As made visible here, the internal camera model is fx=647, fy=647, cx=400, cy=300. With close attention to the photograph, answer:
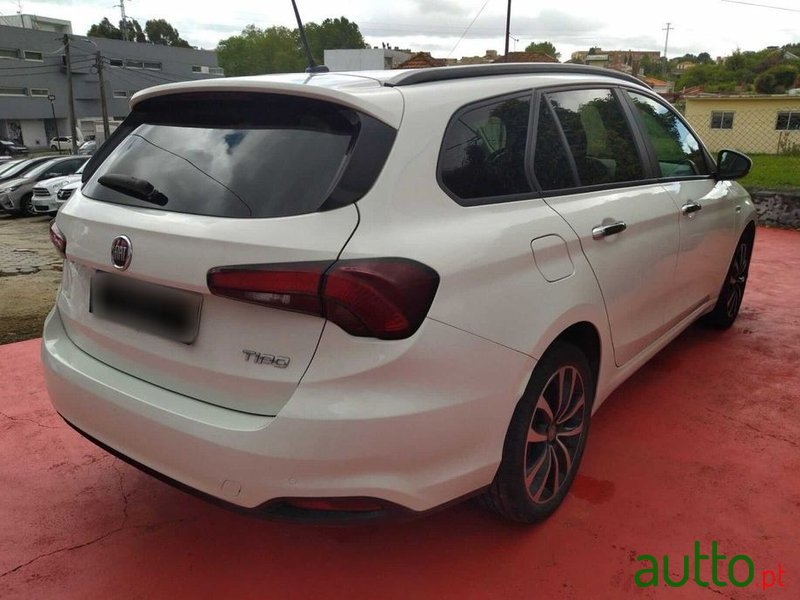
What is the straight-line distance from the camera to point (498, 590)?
2215 millimetres

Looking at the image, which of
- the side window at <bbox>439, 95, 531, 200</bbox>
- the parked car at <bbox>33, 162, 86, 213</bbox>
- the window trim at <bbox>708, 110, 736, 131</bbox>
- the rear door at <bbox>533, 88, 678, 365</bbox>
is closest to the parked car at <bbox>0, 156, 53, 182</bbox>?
→ the parked car at <bbox>33, 162, 86, 213</bbox>

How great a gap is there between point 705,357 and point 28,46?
Answer: 57.2 m

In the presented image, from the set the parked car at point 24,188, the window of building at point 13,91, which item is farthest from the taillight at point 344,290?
the window of building at point 13,91

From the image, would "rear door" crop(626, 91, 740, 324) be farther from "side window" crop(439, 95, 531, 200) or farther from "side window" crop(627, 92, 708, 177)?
"side window" crop(439, 95, 531, 200)

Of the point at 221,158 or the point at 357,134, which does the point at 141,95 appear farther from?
the point at 357,134

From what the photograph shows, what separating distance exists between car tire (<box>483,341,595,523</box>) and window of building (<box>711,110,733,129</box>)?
33.9 m

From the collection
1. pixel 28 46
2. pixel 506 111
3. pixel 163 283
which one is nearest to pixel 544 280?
pixel 506 111

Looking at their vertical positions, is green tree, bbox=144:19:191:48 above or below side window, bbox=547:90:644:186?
above

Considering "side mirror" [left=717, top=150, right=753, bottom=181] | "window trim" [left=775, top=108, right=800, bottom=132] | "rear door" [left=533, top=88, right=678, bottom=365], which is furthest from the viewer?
"window trim" [left=775, top=108, right=800, bottom=132]

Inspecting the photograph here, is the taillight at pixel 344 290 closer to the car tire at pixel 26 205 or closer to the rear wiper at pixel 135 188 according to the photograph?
the rear wiper at pixel 135 188

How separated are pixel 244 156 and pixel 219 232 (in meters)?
0.30

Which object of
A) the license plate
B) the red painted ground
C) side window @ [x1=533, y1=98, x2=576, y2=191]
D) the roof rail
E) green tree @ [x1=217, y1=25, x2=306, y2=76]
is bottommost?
the red painted ground

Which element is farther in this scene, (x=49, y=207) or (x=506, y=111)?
(x=49, y=207)

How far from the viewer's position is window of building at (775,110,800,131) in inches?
1160
